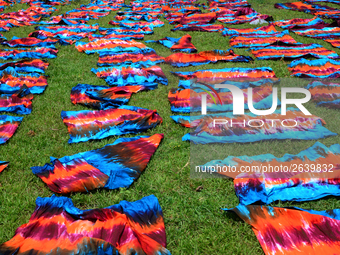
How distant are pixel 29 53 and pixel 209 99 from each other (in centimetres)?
393

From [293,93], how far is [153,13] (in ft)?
20.2

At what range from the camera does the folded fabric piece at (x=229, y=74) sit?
454cm

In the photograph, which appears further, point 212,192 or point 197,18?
point 197,18

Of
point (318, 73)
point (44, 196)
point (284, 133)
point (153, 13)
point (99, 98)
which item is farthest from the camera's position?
point (153, 13)

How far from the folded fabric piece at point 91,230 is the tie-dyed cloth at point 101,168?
22 cm

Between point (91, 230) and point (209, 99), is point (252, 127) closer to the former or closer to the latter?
point (209, 99)

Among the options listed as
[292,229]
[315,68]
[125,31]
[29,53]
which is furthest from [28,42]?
[292,229]

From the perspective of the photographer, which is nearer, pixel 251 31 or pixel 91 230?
pixel 91 230

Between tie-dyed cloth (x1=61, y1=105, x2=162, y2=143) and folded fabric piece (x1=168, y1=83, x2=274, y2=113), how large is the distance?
1.49ft

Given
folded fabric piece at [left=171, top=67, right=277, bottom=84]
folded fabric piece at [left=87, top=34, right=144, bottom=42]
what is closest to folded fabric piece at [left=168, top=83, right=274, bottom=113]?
folded fabric piece at [left=171, top=67, right=277, bottom=84]

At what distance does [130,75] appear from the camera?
4633mm

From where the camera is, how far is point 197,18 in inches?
310

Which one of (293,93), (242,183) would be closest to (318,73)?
(293,93)

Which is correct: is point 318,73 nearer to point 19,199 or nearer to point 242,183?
point 242,183
